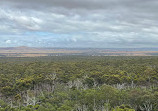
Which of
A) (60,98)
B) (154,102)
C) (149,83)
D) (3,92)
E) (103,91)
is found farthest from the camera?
(149,83)

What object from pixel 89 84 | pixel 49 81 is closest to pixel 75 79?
pixel 89 84

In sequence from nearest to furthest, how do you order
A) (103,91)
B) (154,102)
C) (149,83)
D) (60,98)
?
(154,102), (103,91), (60,98), (149,83)

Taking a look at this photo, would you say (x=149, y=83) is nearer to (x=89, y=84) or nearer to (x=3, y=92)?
(x=89, y=84)

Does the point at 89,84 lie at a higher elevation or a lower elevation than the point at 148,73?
lower

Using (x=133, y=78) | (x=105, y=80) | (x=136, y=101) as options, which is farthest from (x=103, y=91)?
(x=133, y=78)

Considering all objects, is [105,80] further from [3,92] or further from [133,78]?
[3,92]

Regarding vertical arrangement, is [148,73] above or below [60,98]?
above

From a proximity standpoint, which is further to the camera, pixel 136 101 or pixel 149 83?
pixel 149 83

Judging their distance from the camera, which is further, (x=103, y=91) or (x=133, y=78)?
(x=133, y=78)

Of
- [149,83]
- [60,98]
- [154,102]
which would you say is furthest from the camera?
[149,83]
